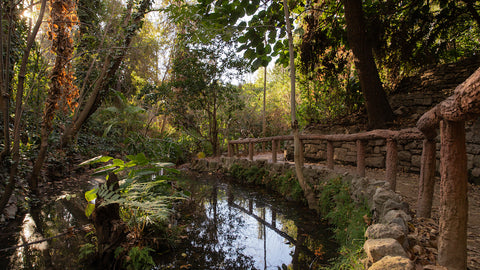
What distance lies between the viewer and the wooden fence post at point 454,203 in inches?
63.0

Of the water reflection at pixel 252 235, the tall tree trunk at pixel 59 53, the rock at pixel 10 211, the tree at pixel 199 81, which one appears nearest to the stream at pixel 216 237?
the water reflection at pixel 252 235

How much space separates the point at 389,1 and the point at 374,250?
561cm

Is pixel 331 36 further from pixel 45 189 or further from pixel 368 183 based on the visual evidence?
pixel 45 189

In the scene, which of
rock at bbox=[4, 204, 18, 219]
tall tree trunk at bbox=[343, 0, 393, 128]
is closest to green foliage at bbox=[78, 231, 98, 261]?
rock at bbox=[4, 204, 18, 219]

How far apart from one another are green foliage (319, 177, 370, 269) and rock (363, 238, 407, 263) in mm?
237

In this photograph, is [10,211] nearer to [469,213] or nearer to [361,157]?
[361,157]

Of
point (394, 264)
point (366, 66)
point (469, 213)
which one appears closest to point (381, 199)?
point (469, 213)

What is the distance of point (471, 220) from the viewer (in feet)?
8.83

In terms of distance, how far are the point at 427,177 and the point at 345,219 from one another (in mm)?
1394

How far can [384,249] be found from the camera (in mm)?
1932

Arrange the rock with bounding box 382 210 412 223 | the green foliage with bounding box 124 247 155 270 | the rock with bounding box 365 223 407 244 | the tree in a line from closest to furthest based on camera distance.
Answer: the rock with bounding box 365 223 407 244 < the rock with bounding box 382 210 412 223 < the green foliage with bounding box 124 247 155 270 < the tree

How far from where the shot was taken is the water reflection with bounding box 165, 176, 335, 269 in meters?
3.11

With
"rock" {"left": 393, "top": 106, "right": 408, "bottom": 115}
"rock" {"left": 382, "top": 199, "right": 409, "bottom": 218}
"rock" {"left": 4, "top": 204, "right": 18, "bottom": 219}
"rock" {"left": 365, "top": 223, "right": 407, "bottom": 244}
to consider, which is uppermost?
"rock" {"left": 393, "top": 106, "right": 408, "bottom": 115}

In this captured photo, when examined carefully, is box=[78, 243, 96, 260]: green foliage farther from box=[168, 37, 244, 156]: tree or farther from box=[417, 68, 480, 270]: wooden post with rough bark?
box=[168, 37, 244, 156]: tree
